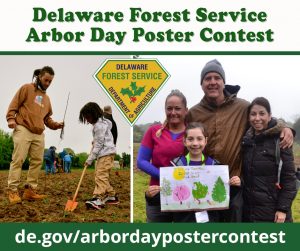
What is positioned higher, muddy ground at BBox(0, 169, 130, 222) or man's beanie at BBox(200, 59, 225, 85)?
man's beanie at BBox(200, 59, 225, 85)

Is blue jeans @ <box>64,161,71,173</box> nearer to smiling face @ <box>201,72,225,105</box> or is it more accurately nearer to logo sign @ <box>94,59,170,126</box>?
logo sign @ <box>94,59,170,126</box>

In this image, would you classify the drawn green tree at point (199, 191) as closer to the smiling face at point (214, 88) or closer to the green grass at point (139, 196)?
the green grass at point (139, 196)

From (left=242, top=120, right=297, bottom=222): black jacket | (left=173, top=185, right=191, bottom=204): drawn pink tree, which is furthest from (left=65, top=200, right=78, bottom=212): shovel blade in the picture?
(left=242, top=120, right=297, bottom=222): black jacket

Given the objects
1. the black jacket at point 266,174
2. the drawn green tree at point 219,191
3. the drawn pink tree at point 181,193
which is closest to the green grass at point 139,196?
the drawn pink tree at point 181,193

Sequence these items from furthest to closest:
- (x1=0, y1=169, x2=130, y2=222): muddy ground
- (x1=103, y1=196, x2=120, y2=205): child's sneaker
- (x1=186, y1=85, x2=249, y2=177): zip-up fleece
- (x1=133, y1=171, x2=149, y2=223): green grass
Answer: (x1=103, y1=196, x2=120, y2=205): child's sneaker < (x1=0, y1=169, x2=130, y2=222): muddy ground < (x1=133, y1=171, x2=149, y2=223): green grass < (x1=186, y1=85, x2=249, y2=177): zip-up fleece

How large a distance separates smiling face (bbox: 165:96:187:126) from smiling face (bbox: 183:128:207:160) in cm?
20

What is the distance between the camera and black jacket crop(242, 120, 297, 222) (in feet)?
17.5

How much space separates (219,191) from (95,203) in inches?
61.0

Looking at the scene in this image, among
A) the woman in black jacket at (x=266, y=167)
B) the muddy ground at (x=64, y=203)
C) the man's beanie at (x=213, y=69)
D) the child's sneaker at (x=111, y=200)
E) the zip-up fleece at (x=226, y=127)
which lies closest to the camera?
the woman in black jacket at (x=266, y=167)

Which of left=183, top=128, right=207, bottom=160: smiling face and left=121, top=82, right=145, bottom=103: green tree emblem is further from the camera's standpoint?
left=121, top=82, right=145, bottom=103: green tree emblem

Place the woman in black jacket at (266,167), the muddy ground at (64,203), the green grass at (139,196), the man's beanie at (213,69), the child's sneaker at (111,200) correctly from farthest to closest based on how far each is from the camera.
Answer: the child's sneaker at (111,200), the muddy ground at (64,203), the green grass at (139,196), the man's beanie at (213,69), the woman in black jacket at (266,167)

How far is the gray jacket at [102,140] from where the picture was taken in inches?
237

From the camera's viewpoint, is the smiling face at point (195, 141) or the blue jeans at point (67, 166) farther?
the blue jeans at point (67, 166)

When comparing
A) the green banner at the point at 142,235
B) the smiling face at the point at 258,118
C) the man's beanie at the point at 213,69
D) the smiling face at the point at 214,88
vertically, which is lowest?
the green banner at the point at 142,235
